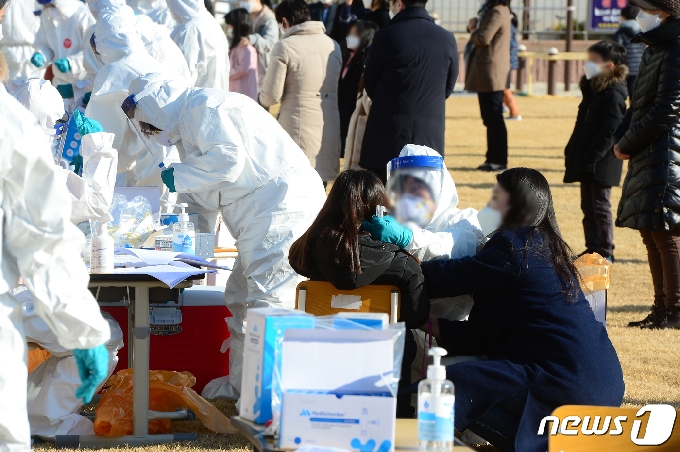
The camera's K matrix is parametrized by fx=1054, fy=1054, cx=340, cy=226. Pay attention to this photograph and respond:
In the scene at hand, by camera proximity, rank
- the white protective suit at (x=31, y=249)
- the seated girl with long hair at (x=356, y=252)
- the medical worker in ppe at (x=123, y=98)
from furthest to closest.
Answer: the medical worker in ppe at (x=123, y=98) < the seated girl with long hair at (x=356, y=252) < the white protective suit at (x=31, y=249)

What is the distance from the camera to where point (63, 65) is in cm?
847

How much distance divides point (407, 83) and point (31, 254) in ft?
15.1

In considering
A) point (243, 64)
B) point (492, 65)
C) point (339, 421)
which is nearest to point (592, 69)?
point (492, 65)

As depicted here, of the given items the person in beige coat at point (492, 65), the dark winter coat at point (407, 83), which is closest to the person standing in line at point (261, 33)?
the person in beige coat at point (492, 65)

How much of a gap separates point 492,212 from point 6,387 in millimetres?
2371

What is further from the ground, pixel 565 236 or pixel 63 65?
pixel 63 65

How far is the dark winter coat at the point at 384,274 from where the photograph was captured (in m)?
3.85

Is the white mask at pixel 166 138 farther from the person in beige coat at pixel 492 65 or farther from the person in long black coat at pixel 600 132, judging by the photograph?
the person in beige coat at pixel 492 65

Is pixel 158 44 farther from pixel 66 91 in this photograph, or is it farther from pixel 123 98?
pixel 66 91

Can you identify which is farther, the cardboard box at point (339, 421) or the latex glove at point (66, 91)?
the latex glove at point (66, 91)

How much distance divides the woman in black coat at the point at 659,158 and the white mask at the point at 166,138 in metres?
2.66

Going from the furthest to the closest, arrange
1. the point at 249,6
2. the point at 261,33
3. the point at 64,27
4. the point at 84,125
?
the point at 249,6 → the point at 261,33 → the point at 64,27 → the point at 84,125

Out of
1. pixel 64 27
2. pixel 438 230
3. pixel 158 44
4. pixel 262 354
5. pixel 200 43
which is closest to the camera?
pixel 262 354

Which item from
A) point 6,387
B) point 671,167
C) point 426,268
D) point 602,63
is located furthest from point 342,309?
point 602,63
